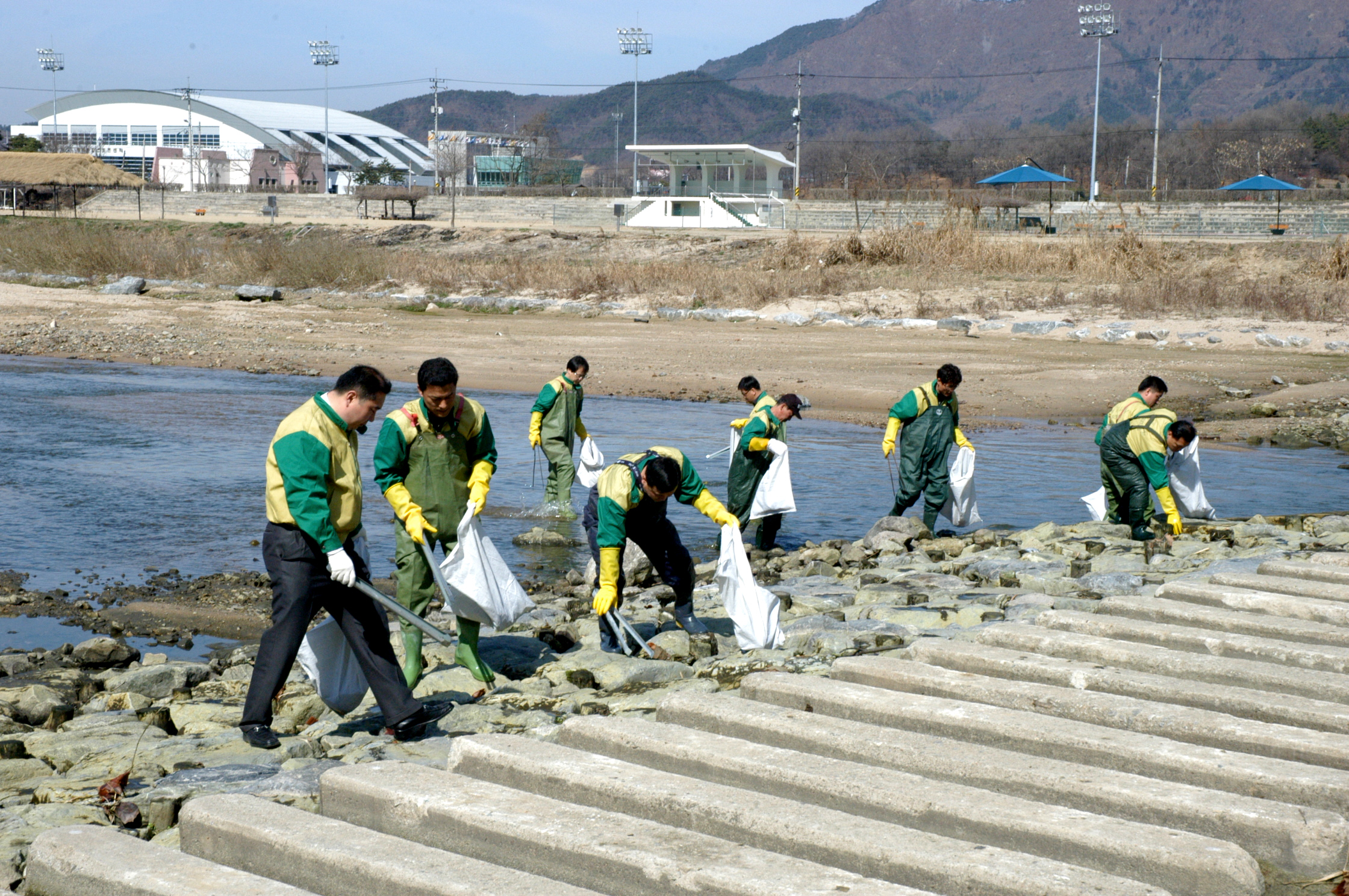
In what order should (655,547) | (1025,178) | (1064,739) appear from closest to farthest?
1. (1064,739)
2. (655,547)
3. (1025,178)

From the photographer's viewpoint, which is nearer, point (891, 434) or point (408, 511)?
point (408, 511)

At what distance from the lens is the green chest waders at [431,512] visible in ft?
19.3

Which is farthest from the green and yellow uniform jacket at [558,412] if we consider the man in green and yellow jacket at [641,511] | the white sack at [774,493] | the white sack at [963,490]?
the man in green and yellow jacket at [641,511]

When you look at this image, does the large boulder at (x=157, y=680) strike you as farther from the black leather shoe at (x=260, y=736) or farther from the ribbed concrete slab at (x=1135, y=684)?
the ribbed concrete slab at (x=1135, y=684)

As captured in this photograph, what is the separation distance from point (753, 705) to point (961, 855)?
1583 millimetres

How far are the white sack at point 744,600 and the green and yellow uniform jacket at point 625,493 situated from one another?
0.24 m

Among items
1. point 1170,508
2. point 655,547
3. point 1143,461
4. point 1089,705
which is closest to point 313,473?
point 655,547

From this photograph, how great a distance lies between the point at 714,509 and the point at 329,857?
10.2ft

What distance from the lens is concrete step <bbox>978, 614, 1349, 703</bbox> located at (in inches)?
201

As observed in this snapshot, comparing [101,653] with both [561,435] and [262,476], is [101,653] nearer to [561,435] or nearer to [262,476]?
[561,435]

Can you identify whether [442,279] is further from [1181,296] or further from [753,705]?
[753,705]

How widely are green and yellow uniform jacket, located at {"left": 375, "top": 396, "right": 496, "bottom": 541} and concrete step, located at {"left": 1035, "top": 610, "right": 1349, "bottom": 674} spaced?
292cm

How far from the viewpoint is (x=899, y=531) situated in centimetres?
1018

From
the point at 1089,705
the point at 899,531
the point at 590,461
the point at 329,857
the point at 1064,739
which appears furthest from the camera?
the point at 590,461
